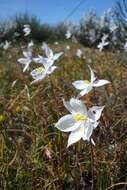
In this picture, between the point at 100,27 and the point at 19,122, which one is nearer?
the point at 19,122

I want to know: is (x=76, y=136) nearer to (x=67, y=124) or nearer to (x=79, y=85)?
(x=67, y=124)

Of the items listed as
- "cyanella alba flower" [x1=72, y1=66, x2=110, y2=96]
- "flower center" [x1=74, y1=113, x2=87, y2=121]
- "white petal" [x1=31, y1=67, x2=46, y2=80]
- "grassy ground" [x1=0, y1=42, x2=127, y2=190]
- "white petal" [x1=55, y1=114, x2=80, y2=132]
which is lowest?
"grassy ground" [x1=0, y1=42, x2=127, y2=190]

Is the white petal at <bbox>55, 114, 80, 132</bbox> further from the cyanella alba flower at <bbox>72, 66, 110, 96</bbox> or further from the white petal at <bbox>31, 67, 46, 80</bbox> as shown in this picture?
the white petal at <bbox>31, 67, 46, 80</bbox>

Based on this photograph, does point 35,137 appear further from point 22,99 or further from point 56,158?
point 22,99

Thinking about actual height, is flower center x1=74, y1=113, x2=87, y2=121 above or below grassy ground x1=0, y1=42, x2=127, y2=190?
above

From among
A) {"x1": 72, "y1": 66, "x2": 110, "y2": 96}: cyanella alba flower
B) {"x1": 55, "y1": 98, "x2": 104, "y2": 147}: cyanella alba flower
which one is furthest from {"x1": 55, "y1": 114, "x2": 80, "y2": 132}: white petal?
{"x1": 72, "y1": 66, "x2": 110, "y2": 96}: cyanella alba flower

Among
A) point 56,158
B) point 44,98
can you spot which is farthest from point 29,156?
point 44,98

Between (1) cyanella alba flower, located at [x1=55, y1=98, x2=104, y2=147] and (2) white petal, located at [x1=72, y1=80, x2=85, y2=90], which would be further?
(2) white petal, located at [x1=72, y1=80, x2=85, y2=90]

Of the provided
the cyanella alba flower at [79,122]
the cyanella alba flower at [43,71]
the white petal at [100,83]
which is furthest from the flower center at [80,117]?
the cyanella alba flower at [43,71]
